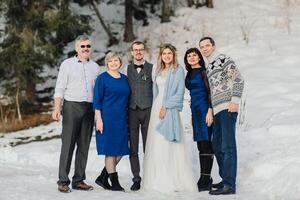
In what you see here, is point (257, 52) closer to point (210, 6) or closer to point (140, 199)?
point (210, 6)

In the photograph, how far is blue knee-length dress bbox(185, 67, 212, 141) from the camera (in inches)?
275

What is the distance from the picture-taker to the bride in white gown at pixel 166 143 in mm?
7043

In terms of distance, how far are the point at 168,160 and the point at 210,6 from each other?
13370 mm

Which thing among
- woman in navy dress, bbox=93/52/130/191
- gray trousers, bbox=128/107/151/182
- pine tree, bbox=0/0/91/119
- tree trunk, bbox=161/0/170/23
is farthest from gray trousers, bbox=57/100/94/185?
tree trunk, bbox=161/0/170/23

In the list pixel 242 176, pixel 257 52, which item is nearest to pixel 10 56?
pixel 257 52

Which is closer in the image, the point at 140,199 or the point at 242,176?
the point at 140,199

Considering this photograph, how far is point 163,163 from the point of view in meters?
7.07

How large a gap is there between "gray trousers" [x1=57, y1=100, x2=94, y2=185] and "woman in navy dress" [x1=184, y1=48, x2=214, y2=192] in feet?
4.29

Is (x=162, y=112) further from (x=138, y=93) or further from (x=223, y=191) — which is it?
(x=223, y=191)

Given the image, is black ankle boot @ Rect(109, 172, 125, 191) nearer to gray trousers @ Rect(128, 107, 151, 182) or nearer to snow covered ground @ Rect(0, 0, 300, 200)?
snow covered ground @ Rect(0, 0, 300, 200)

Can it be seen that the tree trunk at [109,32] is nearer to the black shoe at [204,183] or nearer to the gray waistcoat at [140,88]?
the gray waistcoat at [140,88]

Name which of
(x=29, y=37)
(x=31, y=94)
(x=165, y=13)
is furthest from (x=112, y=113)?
(x=165, y=13)

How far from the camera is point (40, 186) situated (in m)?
7.45

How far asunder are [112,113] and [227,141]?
4.77ft
